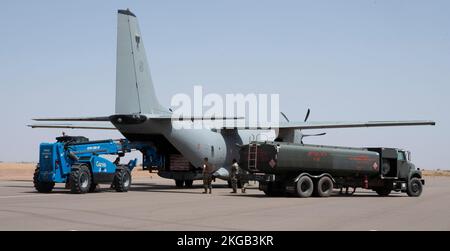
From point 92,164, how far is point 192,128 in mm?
6180

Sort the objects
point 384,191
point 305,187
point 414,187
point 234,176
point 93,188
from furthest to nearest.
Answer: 1. point 234,176
2. point 384,191
3. point 414,187
4. point 93,188
5. point 305,187

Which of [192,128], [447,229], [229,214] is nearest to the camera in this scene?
[447,229]

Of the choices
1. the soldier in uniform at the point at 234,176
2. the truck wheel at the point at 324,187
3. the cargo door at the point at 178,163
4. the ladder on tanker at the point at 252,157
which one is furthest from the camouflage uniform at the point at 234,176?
the truck wheel at the point at 324,187

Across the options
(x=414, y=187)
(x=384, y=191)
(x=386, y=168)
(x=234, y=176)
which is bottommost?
(x=384, y=191)

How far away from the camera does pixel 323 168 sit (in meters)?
26.5

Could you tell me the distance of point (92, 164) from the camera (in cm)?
2783

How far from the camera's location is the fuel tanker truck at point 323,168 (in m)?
25.8

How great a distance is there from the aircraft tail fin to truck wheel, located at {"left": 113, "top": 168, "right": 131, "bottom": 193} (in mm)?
Result: 2985

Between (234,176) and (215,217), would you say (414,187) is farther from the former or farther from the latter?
(215,217)

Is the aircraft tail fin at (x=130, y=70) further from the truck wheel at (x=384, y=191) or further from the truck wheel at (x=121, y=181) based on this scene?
the truck wheel at (x=384, y=191)

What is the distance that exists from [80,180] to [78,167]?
587mm

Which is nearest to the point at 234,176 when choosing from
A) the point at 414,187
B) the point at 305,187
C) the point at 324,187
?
the point at 305,187

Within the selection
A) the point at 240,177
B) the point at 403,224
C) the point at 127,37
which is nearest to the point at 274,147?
the point at 240,177

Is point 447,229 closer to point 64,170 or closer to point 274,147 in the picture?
point 274,147
